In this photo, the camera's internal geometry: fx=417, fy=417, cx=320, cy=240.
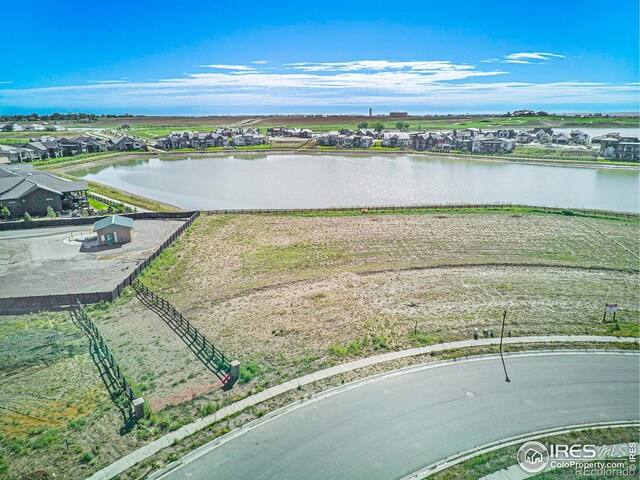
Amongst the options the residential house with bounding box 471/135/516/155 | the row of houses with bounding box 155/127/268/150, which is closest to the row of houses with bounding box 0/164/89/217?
the row of houses with bounding box 155/127/268/150

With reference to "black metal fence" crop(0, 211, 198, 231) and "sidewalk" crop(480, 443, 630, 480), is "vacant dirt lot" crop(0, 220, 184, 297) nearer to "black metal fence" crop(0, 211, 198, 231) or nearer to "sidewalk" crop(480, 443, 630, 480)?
"black metal fence" crop(0, 211, 198, 231)

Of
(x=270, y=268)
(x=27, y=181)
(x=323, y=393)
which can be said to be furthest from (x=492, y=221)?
(x=27, y=181)

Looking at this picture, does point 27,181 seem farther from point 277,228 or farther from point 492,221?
point 492,221

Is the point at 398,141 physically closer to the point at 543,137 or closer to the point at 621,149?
the point at 543,137

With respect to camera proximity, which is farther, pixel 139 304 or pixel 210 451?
pixel 139 304

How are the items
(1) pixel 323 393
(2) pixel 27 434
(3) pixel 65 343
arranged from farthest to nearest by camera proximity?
1. (3) pixel 65 343
2. (1) pixel 323 393
3. (2) pixel 27 434

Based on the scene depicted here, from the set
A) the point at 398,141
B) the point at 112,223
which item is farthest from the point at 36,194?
the point at 398,141
